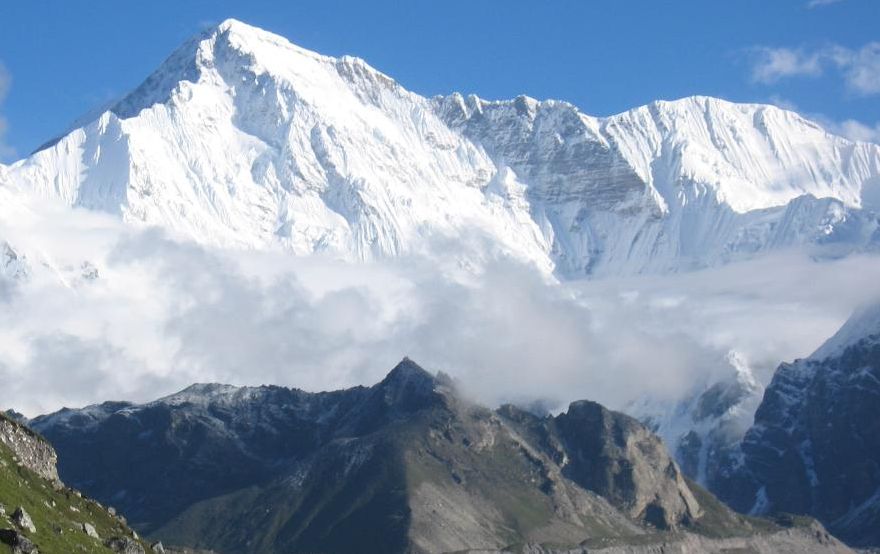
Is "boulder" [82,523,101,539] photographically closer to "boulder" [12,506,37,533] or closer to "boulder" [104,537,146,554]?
"boulder" [104,537,146,554]

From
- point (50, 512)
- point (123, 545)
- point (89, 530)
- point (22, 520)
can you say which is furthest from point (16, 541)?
point (123, 545)

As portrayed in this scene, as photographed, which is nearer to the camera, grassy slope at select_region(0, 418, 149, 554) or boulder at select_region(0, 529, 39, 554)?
boulder at select_region(0, 529, 39, 554)

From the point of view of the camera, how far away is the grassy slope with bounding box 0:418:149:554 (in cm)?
14500

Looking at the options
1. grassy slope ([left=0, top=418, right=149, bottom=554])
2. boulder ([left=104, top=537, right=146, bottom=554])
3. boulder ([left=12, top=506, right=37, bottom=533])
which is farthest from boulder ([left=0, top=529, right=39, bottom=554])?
boulder ([left=104, top=537, right=146, bottom=554])

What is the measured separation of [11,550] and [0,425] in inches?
1771

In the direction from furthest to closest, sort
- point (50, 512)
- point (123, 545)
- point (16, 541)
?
1. point (123, 545)
2. point (50, 512)
3. point (16, 541)

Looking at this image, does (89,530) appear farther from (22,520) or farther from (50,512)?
(22,520)

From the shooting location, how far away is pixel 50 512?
15700 centimetres

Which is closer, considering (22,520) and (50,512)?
(22,520)

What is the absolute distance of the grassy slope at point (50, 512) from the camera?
145 m

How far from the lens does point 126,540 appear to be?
548ft

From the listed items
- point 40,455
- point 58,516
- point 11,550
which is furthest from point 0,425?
point 11,550

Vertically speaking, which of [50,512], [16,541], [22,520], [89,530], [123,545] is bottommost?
[16,541]

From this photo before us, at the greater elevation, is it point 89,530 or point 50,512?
point 50,512
